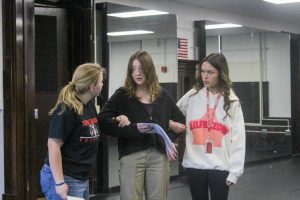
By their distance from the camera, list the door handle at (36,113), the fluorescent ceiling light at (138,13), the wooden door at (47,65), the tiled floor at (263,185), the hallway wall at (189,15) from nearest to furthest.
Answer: the door handle at (36,113) → the wooden door at (47,65) → the tiled floor at (263,185) → the fluorescent ceiling light at (138,13) → the hallway wall at (189,15)

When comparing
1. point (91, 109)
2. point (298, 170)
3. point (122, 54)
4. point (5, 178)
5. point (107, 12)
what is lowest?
point (298, 170)

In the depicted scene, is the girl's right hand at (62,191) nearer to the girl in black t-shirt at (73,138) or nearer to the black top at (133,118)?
the girl in black t-shirt at (73,138)

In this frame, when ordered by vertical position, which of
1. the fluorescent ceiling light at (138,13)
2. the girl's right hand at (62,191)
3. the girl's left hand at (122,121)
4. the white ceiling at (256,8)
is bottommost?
the girl's right hand at (62,191)

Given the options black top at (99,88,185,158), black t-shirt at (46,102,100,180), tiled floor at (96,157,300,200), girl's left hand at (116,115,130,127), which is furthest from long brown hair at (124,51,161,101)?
tiled floor at (96,157,300,200)

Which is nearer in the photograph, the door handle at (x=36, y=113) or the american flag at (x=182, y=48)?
the door handle at (x=36, y=113)

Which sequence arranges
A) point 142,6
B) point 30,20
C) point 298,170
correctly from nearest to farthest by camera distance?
point 30,20 → point 142,6 → point 298,170

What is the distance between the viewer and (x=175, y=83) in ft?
27.7

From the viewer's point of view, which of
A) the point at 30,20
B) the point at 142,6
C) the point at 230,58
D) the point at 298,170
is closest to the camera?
the point at 30,20

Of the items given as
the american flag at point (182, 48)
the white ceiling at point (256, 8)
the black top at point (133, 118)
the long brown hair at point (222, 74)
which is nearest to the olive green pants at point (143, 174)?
the black top at point (133, 118)

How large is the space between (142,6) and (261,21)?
3939 millimetres

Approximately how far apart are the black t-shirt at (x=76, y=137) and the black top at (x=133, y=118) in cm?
12

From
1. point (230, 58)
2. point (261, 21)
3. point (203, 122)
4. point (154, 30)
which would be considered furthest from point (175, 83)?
point (203, 122)

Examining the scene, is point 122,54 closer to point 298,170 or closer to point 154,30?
point 154,30

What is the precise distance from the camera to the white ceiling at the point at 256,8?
8648 millimetres
